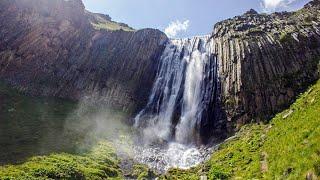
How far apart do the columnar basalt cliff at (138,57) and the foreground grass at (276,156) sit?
13.8 meters

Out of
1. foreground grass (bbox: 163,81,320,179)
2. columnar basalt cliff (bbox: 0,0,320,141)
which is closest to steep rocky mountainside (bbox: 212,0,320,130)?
columnar basalt cliff (bbox: 0,0,320,141)

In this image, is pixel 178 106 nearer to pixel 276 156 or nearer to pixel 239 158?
pixel 239 158

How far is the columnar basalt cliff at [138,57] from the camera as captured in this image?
57781mm

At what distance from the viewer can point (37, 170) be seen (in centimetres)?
3575

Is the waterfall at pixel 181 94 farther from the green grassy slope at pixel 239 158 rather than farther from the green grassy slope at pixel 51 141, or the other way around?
the green grassy slope at pixel 239 158

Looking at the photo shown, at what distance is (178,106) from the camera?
→ 6431 centimetres

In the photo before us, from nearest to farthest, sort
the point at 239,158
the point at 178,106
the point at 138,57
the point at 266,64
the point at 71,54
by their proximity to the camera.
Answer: the point at 239,158, the point at 266,64, the point at 178,106, the point at 138,57, the point at 71,54

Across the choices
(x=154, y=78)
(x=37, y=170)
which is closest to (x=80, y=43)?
(x=154, y=78)

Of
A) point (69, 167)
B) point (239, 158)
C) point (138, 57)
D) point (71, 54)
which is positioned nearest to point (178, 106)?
point (138, 57)

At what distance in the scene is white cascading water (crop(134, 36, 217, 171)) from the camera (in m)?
51.8

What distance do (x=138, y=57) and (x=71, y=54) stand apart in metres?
13.7

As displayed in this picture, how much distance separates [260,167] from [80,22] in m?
65.0

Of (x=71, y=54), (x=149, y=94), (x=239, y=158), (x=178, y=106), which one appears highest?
(x=71, y=54)

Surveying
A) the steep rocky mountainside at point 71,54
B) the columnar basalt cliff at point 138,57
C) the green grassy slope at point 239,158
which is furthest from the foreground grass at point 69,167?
the steep rocky mountainside at point 71,54
